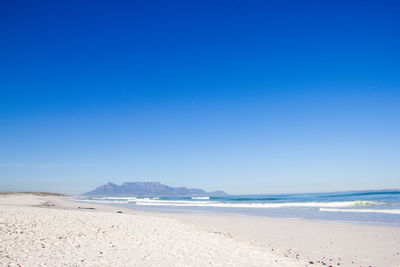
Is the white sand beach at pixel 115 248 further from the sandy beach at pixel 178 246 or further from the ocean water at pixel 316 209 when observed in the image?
the ocean water at pixel 316 209

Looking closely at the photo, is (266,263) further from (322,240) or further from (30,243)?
(30,243)

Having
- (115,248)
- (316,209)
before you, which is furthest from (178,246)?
(316,209)

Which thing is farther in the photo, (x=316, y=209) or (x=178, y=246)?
(x=316, y=209)

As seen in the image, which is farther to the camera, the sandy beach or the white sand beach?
the sandy beach

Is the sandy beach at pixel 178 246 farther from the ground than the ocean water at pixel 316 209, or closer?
farther from the ground

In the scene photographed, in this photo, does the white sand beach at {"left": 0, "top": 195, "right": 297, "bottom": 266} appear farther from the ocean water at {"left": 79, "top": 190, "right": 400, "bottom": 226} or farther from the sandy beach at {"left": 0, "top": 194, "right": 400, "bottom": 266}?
the ocean water at {"left": 79, "top": 190, "right": 400, "bottom": 226}

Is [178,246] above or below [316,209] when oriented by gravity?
above

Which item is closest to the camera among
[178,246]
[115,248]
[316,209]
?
[115,248]

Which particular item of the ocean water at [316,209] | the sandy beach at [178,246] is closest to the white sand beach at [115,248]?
the sandy beach at [178,246]

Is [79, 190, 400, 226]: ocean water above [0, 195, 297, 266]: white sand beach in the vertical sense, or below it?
below

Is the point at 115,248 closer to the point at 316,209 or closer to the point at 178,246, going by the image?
the point at 178,246

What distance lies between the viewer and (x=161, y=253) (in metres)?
8.00

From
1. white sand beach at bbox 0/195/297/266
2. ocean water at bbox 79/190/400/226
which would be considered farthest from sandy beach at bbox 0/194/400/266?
ocean water at bbox 79/190/400/226

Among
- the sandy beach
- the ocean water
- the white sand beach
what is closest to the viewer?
the white sand beach
